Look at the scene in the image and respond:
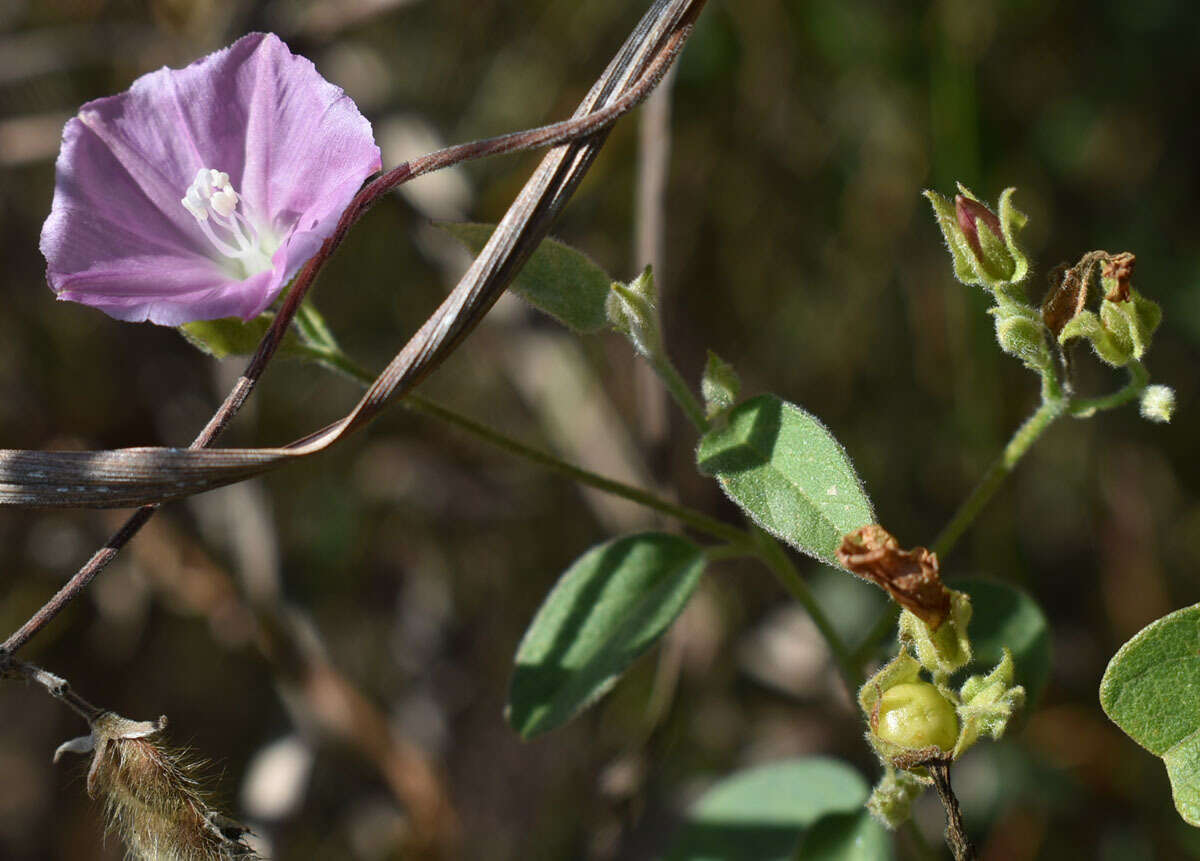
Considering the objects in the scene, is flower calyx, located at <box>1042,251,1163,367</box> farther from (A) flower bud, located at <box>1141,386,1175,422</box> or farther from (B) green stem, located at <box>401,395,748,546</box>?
(B) green stem, located at <box>401,395,748,546</box>

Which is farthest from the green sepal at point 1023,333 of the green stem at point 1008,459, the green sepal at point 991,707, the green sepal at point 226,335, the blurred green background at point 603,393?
the blurred green background at point 603,393

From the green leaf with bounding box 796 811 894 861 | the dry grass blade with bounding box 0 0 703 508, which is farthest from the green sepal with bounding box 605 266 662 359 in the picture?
the green leaf with bounding box 796 811 894 861

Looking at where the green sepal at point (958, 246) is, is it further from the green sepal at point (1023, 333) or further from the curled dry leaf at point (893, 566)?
the curled dry leaf at point (893, 566)

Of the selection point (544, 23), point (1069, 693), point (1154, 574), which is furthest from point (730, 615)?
point (544, 23)

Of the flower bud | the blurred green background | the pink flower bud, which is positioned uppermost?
the pink flower bud

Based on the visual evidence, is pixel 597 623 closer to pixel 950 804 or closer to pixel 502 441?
pixel 502 441

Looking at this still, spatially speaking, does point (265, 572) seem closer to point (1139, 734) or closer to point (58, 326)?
point (58, 326)
